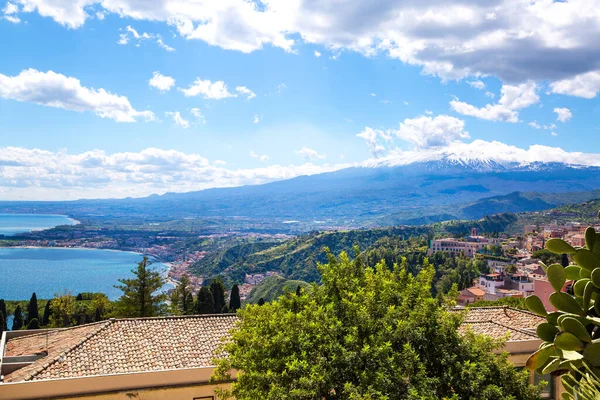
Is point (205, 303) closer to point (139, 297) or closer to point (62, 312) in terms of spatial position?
point (139, 297)

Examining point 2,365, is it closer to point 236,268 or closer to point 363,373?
point 363,373

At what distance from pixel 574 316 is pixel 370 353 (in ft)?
18.5

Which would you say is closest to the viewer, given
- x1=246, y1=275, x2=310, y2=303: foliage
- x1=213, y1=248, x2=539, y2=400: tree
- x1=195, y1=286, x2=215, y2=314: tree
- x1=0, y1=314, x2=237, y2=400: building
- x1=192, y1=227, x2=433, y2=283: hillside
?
x1=213, y1=248, x2=539, y2=400: tree

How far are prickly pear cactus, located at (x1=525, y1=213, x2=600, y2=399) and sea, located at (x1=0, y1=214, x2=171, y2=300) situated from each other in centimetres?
8271

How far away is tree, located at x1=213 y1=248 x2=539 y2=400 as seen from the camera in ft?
29.8

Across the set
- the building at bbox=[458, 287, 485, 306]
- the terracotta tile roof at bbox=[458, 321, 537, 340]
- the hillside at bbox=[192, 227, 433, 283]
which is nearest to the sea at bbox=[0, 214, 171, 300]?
the hillside at bbox=[192, 227, 433, 283]

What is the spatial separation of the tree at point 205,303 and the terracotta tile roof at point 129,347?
21258mm

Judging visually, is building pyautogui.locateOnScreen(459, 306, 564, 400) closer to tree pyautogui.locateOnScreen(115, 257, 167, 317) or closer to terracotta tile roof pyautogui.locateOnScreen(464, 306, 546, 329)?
terracotta tile roof pyautogui.locateOnScreen(464, 306, 546, 329)

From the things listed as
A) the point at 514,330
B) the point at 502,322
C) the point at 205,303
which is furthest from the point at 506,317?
the point at 205,303

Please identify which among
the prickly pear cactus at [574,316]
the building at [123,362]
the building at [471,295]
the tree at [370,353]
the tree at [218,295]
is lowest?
the building at [471,295]

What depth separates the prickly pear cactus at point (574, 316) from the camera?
158 inches

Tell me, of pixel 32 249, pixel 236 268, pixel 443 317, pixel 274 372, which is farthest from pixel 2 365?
pixel 32 249

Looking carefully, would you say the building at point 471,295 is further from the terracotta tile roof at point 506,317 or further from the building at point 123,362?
the building at point 123,362

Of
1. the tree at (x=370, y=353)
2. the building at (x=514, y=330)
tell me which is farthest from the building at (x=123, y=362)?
the building at (x=514, y=330)
